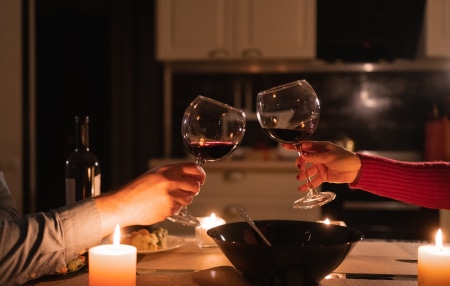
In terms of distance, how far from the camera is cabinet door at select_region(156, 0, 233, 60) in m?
3.09

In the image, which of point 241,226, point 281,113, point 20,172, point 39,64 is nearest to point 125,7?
point 39,64

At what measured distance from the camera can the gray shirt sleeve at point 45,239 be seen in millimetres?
873

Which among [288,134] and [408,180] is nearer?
Result: [288,134]

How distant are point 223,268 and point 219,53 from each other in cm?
215

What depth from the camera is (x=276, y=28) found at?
306 centimetres

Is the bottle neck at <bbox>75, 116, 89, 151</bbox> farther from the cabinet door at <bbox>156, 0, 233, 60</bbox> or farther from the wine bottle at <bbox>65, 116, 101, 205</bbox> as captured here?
the cabinet door at <bbox>156, 0, 233, 60</bbox>

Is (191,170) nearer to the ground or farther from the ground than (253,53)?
nearer to the ground

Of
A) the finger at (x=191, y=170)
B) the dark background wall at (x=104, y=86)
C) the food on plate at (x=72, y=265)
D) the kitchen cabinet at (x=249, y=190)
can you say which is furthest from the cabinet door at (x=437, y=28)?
the food on plate at (x=72, y=265)

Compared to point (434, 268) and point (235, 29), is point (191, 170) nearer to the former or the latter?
point (434, 268)

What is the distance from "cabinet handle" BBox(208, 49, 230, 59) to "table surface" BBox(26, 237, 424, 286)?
1882mm

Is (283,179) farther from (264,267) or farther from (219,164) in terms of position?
(264,267)

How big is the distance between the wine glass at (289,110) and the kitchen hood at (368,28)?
1.82m

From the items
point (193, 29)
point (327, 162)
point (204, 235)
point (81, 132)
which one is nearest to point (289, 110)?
point (327, 162)

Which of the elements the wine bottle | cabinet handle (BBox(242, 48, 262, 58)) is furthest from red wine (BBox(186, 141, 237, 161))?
cabinet handle (BBox(242, 48, 262, 58))
